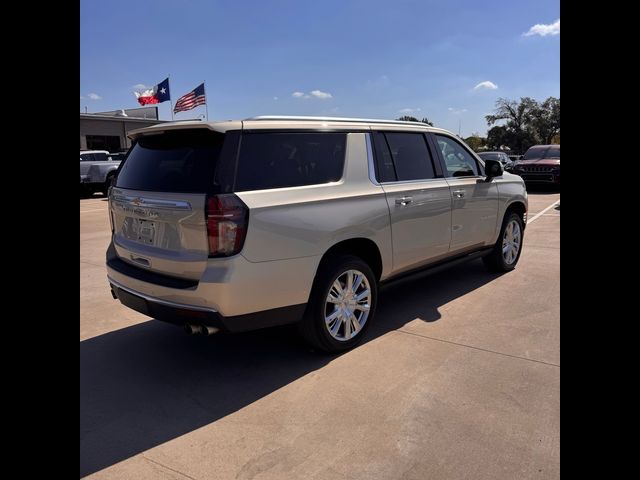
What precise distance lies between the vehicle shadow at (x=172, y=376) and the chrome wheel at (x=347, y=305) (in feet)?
0.81

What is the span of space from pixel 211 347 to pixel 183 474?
1.67 meters

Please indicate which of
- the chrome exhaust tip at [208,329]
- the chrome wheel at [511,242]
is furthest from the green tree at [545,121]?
the chrome exhaust tip at [208,329]

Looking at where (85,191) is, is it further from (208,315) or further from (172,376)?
(208,315)

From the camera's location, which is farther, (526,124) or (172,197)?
(526,124)

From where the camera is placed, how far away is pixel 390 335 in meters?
4.24

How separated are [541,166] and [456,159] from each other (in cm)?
1343

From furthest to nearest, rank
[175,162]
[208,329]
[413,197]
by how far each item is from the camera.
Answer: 1. [413,197]
2. [175,162]
3. [208,329]

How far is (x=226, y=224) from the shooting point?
3115 millimetres

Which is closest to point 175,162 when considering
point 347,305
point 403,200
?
point 347,305

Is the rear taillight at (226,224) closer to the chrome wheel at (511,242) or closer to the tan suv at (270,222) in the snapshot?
the tan suv at (270,222)
